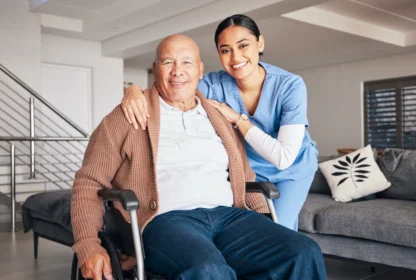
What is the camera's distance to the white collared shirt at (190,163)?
5.34 feet

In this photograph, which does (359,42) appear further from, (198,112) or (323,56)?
(198,112)

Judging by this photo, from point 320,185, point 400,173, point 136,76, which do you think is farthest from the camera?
point 136,76

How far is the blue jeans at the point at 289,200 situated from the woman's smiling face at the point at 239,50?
0.46 meters

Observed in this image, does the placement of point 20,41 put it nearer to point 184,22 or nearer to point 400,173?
point 184,22

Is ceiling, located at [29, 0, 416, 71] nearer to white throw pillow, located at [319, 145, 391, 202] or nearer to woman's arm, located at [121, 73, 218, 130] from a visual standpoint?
white throw pillow, located at [319, 145, 391, 202]

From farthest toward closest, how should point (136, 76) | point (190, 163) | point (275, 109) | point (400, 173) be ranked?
point (136, 76)
point (400, 173)
point (275, 109)
point (190, 163)

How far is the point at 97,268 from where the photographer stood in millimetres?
1482

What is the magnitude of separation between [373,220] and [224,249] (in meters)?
1.52

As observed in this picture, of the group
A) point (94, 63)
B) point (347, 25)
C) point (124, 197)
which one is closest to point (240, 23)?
point (124, 197)

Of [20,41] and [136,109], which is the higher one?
[20,41]

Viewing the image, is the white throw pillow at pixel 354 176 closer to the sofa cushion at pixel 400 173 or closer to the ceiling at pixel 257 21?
the sofa cushion at pixel 400 173

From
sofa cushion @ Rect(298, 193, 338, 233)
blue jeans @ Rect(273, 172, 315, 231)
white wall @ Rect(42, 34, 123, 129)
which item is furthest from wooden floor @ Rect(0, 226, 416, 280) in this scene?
white wall @ Rect(42, 34, 123, 129)

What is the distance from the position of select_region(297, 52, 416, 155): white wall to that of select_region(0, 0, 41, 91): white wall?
616 cm

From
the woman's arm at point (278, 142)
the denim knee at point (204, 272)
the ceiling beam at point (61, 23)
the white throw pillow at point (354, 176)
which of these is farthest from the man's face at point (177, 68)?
the ceiling beam at point (61, 23)
